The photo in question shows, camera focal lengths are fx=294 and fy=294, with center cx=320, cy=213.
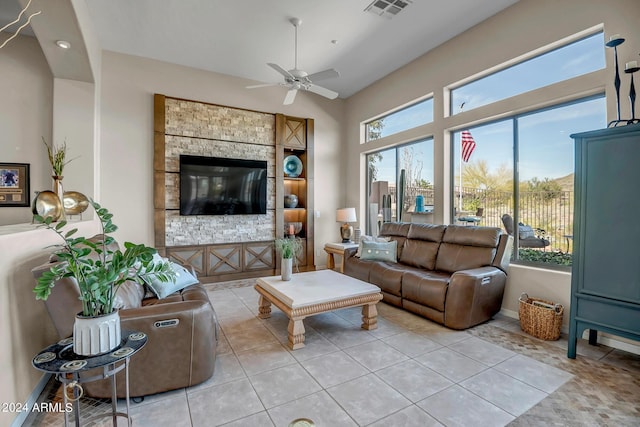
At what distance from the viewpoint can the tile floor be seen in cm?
185

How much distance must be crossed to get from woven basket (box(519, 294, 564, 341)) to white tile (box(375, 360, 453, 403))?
1.39 meters

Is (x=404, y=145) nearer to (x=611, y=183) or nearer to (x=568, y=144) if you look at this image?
(x=568, y=144)

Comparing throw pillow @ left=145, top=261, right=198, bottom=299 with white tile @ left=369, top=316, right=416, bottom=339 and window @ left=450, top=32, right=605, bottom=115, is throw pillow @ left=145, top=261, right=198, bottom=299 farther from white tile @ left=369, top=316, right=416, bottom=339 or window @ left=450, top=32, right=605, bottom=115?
window @ left=450, top=32, right=605, bottom=115

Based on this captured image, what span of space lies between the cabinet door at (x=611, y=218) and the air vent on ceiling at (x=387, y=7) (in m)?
2.44

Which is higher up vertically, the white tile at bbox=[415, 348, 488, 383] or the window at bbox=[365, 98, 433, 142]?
the window at bbox=[365, 98, 433, 142]

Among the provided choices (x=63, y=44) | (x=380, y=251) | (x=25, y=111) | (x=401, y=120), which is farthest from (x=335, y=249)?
(x=25, y=111)

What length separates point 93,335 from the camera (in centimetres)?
145

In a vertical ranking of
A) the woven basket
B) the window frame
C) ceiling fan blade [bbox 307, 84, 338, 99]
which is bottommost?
the woven basket

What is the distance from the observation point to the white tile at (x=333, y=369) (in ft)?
7.39

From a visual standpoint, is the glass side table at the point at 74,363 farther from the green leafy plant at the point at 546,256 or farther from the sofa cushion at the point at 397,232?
the green leafy plant at the point at 546,256

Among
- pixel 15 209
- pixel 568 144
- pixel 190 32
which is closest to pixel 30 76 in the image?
pixel 15 209

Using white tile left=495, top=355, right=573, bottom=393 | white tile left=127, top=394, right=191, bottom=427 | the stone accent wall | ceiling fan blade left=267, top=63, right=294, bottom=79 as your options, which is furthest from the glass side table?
the stone accent wall

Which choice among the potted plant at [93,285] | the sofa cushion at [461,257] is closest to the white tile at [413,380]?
the sofa cushion at [461,257]

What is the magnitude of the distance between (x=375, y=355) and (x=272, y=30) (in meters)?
4.19
